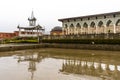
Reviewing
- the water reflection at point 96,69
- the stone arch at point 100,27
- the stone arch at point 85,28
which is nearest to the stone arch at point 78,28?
the stone arch at point 85,28

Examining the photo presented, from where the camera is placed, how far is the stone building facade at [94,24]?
132 ft

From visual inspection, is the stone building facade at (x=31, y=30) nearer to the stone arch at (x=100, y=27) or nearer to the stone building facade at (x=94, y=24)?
the stone building facade at (x=94, y=24)

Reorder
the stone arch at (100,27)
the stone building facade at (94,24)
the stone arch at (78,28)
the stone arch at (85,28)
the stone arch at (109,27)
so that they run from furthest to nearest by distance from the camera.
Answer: the stone arch at (78,28)
the stone arch at (85,28)
the stone arch at (100,27)
the stone arch at (109,27)
the stone building facade at (94,24)

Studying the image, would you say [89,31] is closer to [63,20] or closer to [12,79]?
[63,20]

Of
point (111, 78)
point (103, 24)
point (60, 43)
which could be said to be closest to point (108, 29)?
point (103, 24)

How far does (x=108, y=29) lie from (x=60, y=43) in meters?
14.1

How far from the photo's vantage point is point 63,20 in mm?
50906

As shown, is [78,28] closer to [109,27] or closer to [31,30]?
[109,27]

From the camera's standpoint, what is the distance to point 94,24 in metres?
44.5

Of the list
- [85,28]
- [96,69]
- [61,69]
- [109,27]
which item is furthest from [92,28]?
[61,69]

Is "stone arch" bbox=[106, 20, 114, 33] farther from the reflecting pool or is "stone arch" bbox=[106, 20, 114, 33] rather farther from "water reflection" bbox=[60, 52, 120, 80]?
"water reflection" bbox=[60, 52, 120, 80]

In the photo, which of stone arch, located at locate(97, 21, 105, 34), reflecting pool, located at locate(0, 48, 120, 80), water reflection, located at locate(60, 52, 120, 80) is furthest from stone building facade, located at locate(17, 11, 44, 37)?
water reflection, located at locate(60, 52, 120, 80)

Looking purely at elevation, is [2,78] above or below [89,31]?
below

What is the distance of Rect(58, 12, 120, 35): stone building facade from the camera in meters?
A: 40.2
